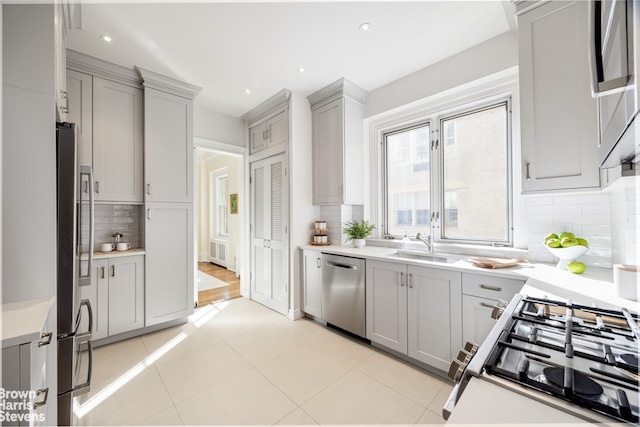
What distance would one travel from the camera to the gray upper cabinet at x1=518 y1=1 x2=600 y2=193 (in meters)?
1.53

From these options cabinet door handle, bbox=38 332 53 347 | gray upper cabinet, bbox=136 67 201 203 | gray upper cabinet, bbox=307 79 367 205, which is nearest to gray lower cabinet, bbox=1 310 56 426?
cabinet door handle, bbox=38 332 53 347

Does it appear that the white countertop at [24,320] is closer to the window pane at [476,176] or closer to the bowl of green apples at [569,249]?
the bowl of green apples at [569,249]

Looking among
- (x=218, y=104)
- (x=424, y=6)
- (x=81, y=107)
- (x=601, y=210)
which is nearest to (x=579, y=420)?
(x=601, y=210)

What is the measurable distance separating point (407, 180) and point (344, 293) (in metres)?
1.50

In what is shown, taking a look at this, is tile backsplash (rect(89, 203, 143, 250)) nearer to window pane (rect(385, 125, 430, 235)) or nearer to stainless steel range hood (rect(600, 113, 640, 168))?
window pane (rect(385, 125, 430, 235))

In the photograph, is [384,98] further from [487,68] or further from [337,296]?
[337,296]

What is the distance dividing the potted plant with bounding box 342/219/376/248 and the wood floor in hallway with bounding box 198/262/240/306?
2.19 meters

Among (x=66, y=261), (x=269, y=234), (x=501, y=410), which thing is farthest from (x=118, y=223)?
(x=501, y=410)

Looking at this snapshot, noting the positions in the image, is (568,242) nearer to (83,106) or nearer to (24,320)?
(24,320)

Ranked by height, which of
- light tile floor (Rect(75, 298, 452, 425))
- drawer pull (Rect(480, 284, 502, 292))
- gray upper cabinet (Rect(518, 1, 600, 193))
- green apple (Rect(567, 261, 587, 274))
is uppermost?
gray upper cabinet (Rect(518, 1, 600, 193))

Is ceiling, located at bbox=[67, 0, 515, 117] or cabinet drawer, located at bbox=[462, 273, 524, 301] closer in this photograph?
cabinet drawer, located at bbox=[462, 273, 524, 301]

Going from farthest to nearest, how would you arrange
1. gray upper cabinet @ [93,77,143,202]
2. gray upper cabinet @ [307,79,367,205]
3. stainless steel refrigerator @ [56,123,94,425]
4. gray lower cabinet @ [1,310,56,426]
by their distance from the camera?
gray upper cabinet @ [307,79,367,205], gray upper cabinet @ [93,77,143,202], stainless steel refrigerator @ [56,123,94,425], gray lower cabinet @ [1,310,56,426]

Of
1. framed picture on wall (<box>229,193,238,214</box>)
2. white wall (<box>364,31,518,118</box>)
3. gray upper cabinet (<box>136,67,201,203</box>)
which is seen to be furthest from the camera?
framed picture on wall (<box>229,193,238,214</box>)

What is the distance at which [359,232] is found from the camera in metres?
3.20
